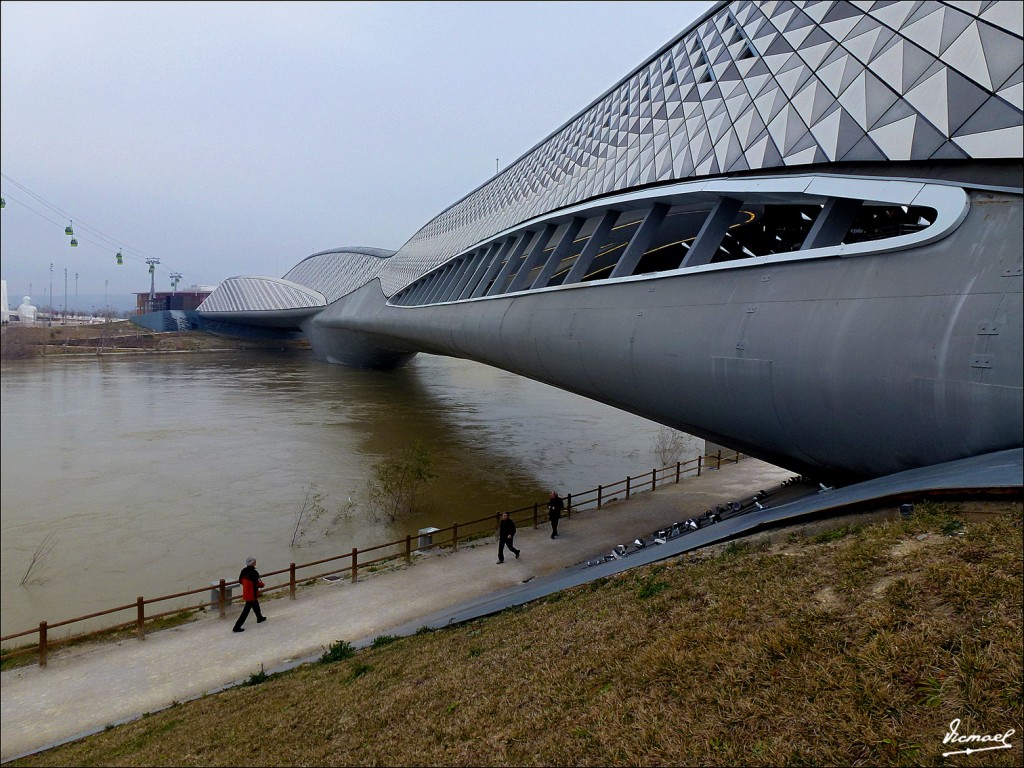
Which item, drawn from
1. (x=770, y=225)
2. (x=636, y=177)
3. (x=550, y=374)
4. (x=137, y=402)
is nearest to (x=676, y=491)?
(x=550, y=374)

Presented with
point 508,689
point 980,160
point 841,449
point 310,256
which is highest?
point 310,256

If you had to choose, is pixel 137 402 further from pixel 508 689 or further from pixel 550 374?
pixel 508 689

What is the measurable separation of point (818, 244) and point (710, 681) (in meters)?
5.78

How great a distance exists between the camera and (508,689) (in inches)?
176

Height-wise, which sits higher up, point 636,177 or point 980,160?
point 636,177

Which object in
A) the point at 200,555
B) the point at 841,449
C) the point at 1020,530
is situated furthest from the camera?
the point at 200,555

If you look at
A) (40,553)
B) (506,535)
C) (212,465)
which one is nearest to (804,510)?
(506,535)

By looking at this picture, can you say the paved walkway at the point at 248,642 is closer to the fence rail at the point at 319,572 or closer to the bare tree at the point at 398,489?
Result: the fence rail at the point at 319,572

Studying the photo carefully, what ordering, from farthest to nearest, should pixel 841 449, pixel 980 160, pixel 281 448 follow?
pixel 281 448
pixel 841 449
pixel 980 160

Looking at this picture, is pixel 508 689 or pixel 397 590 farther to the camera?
pixel 397 590

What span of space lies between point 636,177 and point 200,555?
451 inches

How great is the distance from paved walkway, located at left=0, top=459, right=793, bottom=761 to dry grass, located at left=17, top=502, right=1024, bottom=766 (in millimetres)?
681

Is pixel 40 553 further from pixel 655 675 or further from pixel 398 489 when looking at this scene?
pixel 655 675

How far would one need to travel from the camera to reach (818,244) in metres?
7.41
